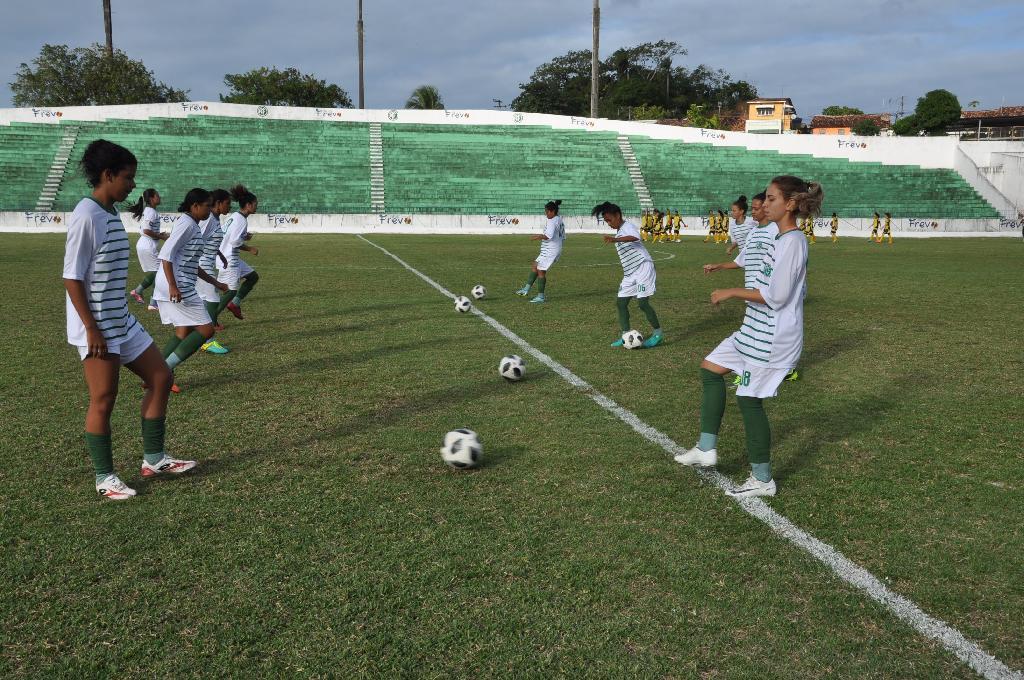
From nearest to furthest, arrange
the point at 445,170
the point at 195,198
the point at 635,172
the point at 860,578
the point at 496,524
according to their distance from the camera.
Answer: the point at 860,578 → the point at 496,524 → the point at 195,198 → the point at 445,170 → the point at 635,172

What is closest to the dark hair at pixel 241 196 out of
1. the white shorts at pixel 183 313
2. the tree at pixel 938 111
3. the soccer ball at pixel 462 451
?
the white shorts at pixel 183 313

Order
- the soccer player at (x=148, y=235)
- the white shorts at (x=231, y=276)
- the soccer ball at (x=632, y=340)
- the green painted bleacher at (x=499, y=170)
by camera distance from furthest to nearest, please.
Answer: the green painted bleacher at (x=499, y=170) → the soccer player at (x=148, y=235) → the white shorts at (x=231, y=276) → the soccer ball at (x=632, y=340)

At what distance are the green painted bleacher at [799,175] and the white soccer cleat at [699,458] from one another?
119ft

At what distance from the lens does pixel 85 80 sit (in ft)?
181

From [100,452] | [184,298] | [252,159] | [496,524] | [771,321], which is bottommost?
[496,524]

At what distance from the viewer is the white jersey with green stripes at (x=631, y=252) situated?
9.15 m

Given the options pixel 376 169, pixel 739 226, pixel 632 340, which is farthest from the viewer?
pixel 376 169

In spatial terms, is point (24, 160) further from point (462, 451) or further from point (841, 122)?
point (841, 122)

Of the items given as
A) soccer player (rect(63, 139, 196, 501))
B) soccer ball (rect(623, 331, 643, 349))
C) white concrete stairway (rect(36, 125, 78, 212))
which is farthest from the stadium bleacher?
soccer player (rect(63, 139, 196, 501))

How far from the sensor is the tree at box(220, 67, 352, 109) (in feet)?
227

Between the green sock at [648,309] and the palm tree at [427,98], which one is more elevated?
the palm tree at [427,98]

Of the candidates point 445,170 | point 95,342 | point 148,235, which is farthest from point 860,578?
point 445,170

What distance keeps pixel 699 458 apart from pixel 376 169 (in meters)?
38.9

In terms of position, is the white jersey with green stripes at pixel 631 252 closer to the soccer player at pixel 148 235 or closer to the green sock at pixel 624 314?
the green sock at pixel 624 314
